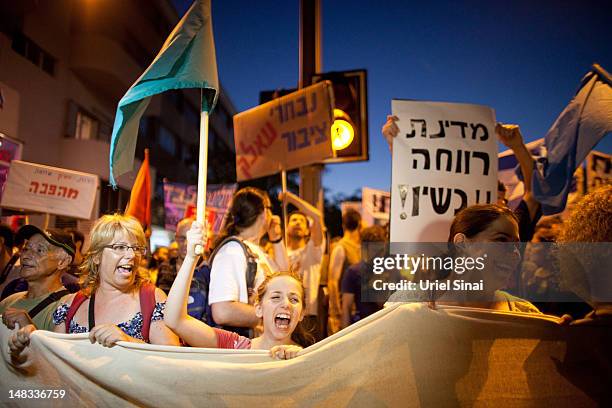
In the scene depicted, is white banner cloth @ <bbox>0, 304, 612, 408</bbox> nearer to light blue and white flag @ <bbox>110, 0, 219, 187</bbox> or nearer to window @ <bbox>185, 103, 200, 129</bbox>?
light blue and white flag @ <bbox>110, 0, 219, 187</bbox>

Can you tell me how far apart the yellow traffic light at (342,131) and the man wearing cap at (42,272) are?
2880 millimetres

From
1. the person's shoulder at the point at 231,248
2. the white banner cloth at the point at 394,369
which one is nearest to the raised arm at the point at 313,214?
the person's shoulder at the point at 231,248

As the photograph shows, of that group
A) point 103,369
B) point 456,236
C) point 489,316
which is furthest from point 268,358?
point 456,236

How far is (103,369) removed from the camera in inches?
78.0

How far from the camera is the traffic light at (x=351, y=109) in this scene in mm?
5223

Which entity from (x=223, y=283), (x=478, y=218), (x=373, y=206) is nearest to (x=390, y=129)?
(x=478, y=218)

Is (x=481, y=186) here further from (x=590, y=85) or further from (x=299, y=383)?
(x=299, y=383)

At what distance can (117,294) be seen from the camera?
99.3 inches

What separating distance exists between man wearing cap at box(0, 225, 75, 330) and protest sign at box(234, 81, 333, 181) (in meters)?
2.19

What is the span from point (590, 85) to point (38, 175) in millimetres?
5282

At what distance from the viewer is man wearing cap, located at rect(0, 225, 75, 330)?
271 cm

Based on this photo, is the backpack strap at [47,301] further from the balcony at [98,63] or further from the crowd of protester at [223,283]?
the balcony at [98,63]

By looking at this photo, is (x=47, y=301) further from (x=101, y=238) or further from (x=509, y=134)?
(x=509, y=134)

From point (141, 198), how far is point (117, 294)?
245cm
